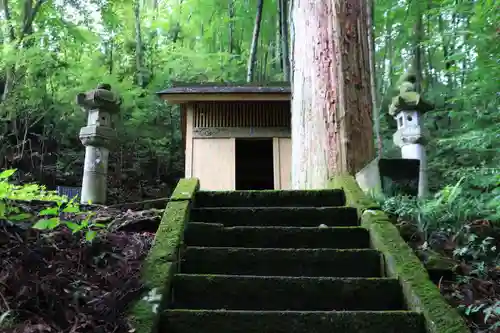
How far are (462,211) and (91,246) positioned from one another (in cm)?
342

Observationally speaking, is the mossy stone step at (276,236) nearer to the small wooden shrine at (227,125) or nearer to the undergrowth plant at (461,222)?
the undergrowth plant at (461,222)

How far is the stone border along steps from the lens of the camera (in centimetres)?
275

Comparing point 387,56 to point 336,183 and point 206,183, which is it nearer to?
point 206,183

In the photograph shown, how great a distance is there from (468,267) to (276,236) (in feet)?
5.24

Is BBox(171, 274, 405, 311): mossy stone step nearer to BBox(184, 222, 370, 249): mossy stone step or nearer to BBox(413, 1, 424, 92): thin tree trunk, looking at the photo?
BBox(184, 222, 370, 249): mossy stone step

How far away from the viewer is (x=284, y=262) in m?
3.50

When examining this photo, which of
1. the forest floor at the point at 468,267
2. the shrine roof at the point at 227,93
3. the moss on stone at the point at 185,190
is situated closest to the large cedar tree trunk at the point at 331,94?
the forest floor at the point at 468,267

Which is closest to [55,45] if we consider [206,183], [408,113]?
[206,183]

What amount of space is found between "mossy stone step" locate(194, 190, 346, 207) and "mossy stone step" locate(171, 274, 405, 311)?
1564mm

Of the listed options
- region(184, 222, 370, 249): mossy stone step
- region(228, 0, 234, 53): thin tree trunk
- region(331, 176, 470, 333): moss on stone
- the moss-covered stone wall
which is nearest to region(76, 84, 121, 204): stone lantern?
the moss-covered stone wall

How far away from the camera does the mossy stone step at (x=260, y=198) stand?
15.3 ft

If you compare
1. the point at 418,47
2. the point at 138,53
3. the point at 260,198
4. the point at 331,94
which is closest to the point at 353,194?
the point at 260,198

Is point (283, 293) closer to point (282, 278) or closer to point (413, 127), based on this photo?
point (282, 278)

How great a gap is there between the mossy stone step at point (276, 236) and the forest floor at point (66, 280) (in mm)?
494
